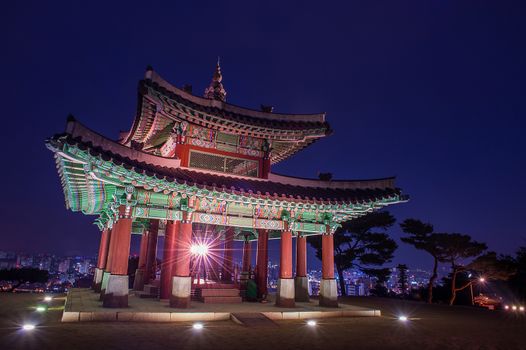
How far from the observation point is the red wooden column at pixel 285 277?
1775 centimetres

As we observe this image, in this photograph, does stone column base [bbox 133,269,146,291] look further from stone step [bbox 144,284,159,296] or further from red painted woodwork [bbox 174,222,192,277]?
red painted woodwork [bbox 174,222,192,277]

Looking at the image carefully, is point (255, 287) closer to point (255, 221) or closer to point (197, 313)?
point (255, 221)

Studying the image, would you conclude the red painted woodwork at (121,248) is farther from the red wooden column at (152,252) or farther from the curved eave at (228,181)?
the red wooden column at (152,252)

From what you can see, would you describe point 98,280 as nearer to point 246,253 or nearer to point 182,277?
point 246,253

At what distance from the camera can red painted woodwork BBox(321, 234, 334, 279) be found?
63.7 feet

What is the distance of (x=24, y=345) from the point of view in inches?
348

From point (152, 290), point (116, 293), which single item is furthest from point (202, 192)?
point (152, 290)

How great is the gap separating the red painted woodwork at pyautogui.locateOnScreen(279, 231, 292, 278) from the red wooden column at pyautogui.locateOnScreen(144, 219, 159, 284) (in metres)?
8.59

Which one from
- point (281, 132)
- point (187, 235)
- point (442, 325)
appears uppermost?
point (281, 132)

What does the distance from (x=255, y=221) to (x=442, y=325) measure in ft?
32.9

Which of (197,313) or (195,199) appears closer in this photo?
(197,313)

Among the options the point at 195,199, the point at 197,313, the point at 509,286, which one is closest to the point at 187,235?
the point at 195,199

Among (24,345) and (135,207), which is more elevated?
(135,207)

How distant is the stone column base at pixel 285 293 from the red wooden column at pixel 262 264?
112 inches
